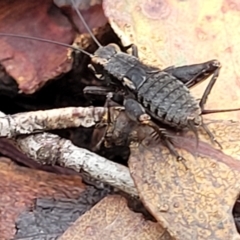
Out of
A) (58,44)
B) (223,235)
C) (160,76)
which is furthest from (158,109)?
(223,235)

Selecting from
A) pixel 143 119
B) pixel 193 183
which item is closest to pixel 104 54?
pixel 143 119

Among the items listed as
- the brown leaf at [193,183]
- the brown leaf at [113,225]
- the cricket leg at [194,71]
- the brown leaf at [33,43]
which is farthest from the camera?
the brown leaf at [33,43]

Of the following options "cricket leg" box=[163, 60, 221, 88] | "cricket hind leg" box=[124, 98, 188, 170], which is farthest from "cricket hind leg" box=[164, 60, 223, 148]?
"cricket hind leg" box=[124, 98, 188, 170]

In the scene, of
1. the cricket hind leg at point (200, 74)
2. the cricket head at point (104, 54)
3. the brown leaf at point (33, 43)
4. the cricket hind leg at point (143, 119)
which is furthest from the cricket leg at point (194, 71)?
the brown leaf at point (33, 43)

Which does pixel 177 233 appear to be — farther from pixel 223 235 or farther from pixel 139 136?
pixel 139 136

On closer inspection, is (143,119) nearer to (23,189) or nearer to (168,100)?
(168,100)

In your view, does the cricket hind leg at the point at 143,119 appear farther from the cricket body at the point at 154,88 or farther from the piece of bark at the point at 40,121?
the piece of bark at the point at 40,121
